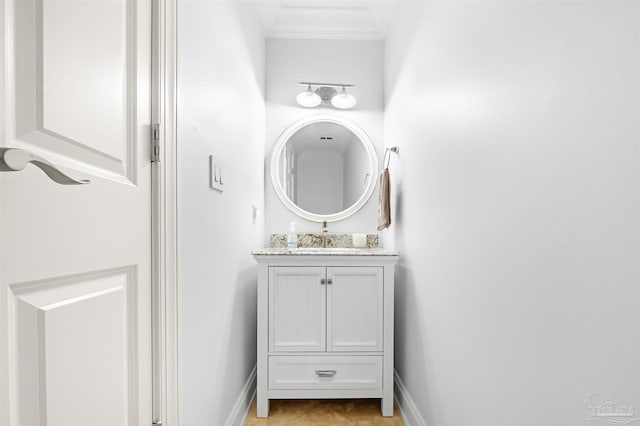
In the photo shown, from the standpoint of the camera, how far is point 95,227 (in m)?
0.60

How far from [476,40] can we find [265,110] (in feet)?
5.58

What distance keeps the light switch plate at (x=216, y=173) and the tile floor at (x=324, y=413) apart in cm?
122

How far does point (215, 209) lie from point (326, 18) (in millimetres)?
1746

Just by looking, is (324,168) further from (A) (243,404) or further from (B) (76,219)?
(B) (76,219)

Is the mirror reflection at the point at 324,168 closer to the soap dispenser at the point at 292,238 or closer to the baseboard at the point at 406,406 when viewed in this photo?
the soap dispenser at the point at 292,238

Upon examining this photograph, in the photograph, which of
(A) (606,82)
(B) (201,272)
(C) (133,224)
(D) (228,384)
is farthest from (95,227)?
(D) (228,384)

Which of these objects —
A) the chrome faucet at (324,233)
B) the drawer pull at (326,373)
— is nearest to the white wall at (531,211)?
the drawer pull at (326,373)

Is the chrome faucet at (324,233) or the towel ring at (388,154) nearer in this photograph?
the towel ring at (388,154)

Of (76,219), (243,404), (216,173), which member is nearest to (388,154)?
(216,173)

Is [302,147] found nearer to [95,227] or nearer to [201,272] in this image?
[201,272]

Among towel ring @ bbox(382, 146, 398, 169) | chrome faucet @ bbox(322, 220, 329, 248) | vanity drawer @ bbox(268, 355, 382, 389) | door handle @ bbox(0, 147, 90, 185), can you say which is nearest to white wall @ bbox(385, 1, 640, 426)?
vanity drawer @ bbox(268, 355, 382, 389)

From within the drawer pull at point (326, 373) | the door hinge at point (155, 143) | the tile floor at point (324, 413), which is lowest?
the tile floor at point (324, 413)

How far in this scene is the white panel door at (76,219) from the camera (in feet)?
1.49

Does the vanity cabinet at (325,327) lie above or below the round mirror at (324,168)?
below
